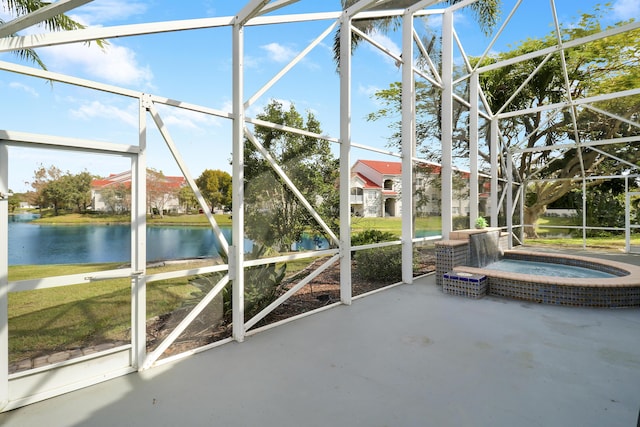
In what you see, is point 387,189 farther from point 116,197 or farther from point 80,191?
point 80,191

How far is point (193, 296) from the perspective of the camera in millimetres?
3424

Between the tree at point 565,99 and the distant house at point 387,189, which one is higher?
the tree at point 565,99

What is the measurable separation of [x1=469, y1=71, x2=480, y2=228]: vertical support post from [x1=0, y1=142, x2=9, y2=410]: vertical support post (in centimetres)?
855

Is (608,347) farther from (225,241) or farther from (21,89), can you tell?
(21,89)

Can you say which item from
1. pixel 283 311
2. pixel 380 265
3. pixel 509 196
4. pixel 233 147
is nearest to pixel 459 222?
pixel 380 265

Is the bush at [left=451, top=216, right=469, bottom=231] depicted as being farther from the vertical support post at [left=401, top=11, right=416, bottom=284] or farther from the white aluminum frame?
the vertical support post at [left=401, top=11, right=416, bottom=284]

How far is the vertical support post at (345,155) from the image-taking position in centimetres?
476

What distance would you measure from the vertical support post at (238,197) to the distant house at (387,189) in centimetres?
232

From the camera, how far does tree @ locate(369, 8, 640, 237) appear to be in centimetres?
1037

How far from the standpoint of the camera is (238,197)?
3.41 m

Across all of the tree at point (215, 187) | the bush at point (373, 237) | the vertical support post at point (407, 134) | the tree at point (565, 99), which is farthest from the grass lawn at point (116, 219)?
the tree at point (565, 99)

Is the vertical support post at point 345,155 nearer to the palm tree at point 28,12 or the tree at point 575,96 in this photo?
the palm tree at point 28,12

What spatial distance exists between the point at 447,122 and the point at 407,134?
63.9 inches

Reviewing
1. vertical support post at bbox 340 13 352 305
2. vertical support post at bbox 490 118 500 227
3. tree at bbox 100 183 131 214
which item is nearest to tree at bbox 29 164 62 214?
tree at bbox 100 183 131 214
